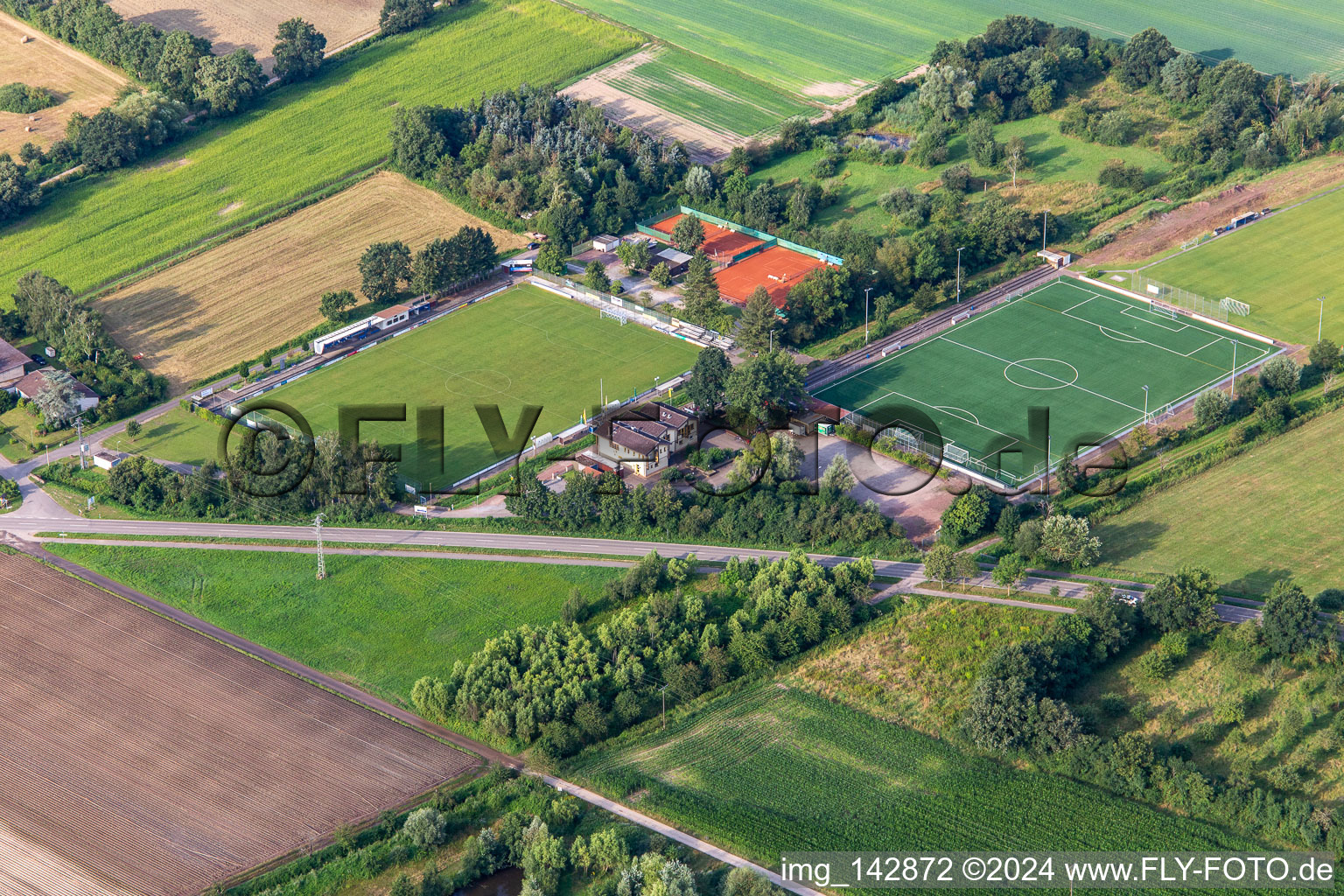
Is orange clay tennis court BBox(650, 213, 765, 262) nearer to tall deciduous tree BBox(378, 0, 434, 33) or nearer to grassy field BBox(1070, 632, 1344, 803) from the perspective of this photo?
tall deciduous tree BBox(378, 0, 434, 33)

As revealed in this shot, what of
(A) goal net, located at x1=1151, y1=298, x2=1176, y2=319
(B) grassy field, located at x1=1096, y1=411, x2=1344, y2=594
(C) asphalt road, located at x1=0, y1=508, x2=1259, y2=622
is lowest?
(C) asphalt road, located at x1=0, y1=508, x2=1259, y2=622

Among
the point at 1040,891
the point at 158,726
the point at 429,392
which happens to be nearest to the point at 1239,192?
the point at 429,392

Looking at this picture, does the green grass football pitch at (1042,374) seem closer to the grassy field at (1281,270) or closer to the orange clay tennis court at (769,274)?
the grassy field at (1281,270)

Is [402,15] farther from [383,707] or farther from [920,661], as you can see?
[920,661]

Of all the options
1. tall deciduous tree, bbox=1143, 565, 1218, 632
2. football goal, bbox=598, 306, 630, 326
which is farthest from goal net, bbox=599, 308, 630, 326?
tall deciduous tree, bbox=1143, 565, 1218, 632

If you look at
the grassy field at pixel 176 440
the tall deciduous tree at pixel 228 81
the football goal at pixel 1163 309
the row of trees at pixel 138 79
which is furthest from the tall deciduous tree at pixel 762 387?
the tall deciduous tree at pixel 228 81

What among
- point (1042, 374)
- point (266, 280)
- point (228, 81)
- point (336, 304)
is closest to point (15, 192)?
point (228, 81)
